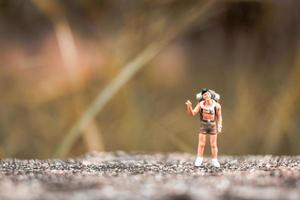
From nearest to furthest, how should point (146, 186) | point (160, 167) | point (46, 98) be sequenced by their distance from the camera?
point (146, 186), point (160, 167), point (46, 98)

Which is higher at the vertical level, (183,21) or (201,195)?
(183,21)

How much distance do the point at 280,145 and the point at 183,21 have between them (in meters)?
1.01

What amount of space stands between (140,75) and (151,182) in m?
2.21

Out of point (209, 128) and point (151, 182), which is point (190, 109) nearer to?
point (209, 128)

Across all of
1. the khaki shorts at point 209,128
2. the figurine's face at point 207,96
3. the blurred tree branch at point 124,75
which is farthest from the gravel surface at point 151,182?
the blurred tree branch at point 124,75

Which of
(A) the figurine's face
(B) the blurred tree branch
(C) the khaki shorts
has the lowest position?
(C) the khaki shorts

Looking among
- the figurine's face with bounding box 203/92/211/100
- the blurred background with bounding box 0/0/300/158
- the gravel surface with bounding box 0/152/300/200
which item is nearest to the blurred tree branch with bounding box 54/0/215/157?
the blurred background with bounding box 0/0/300/158

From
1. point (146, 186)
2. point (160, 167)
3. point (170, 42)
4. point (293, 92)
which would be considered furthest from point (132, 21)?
point (146, 186)

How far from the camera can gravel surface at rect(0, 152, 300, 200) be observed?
2.07m

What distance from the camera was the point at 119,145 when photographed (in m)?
4.55

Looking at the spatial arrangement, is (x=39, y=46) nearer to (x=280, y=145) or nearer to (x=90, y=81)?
(x=90, y=81)

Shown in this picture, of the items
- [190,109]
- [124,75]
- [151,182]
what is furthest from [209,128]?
[124,75]

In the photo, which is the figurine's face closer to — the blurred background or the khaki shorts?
the khaki shorts

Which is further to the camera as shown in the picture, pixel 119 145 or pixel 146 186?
pixel 119 145
